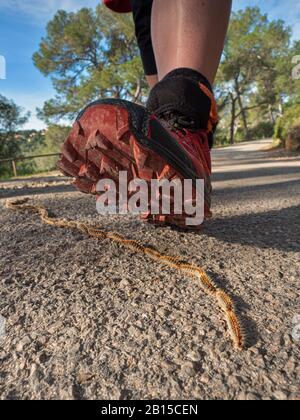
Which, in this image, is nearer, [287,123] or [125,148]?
[125,148]

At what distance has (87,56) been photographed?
14.7 meters

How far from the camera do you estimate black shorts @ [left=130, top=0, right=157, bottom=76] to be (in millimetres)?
1292

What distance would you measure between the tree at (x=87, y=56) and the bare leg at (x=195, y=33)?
13.1 m

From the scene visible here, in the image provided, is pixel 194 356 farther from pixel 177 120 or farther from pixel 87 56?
pixel 87 56

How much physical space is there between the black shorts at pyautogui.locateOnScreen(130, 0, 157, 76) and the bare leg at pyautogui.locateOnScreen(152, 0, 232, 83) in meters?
0.50

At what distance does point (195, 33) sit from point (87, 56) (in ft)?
50.8

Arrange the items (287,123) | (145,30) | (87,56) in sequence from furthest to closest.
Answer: (87,56)
(287,123)
(145,30)

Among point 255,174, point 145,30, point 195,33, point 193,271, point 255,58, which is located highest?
point 255,58

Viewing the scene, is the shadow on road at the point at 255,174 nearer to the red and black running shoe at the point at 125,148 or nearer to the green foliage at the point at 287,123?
the red and black running shoe at the point at 125,148

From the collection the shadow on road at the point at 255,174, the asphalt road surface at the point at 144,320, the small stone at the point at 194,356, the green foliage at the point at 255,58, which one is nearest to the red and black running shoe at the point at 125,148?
the asphalt road surface at the point at 144,320

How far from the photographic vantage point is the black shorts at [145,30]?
1292mm

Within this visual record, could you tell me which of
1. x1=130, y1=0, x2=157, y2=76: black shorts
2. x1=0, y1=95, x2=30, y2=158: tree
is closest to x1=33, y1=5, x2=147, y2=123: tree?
x1=0, y1=95, x2=30, y2=158: tree

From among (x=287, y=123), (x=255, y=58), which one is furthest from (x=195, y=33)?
(x=255, y=58)
